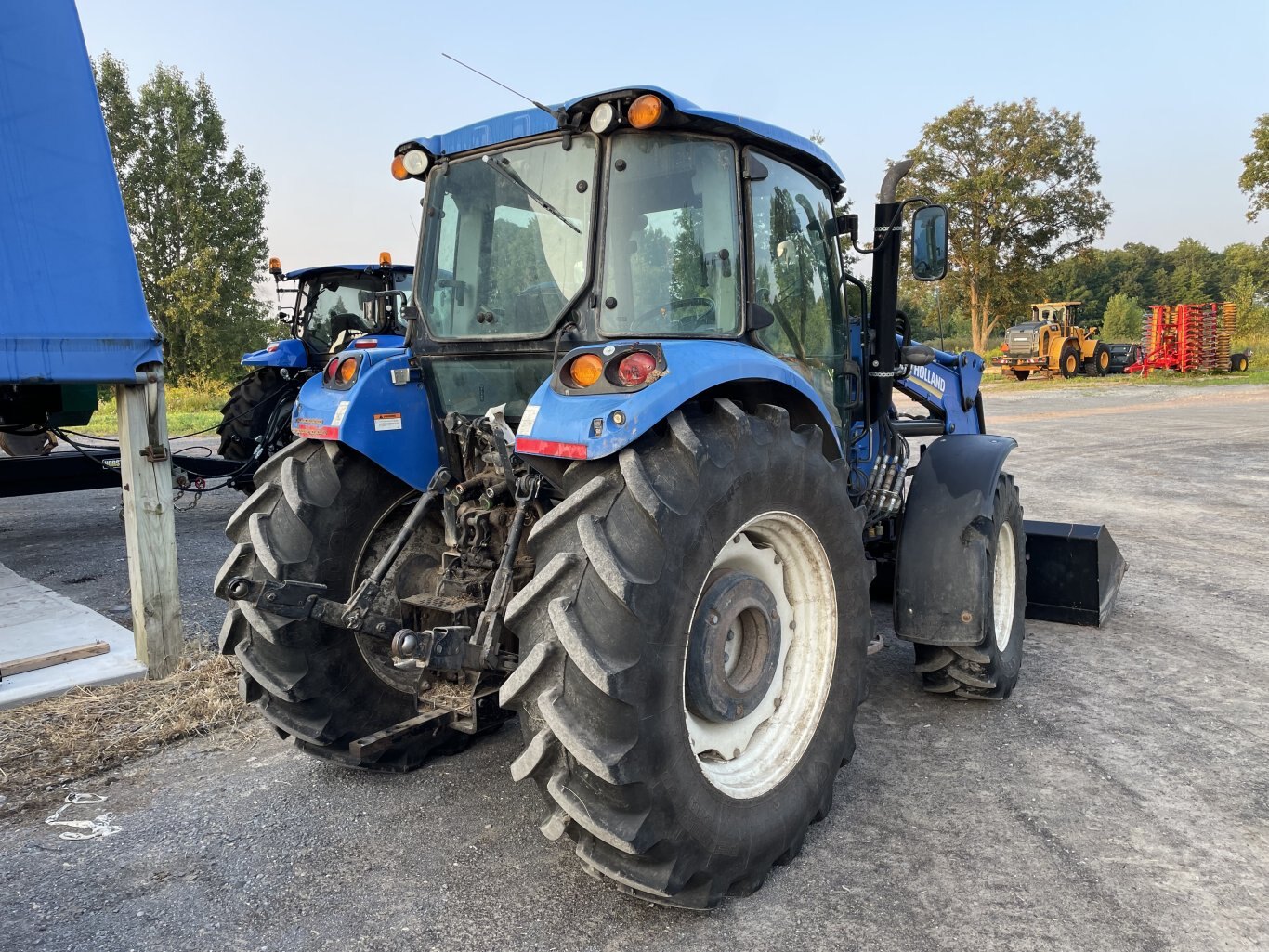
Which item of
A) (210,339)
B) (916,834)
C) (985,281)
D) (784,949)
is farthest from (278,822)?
(985,281)

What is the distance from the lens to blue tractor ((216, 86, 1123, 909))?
2336mm

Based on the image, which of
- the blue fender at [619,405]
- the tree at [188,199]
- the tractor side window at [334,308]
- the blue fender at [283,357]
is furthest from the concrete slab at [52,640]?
the tree at [188,199]

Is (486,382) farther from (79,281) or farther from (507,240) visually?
(79,281)

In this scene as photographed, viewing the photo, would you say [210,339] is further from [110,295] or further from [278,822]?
[278,822]

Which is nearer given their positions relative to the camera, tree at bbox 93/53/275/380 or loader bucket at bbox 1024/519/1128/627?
loader bucket at bbox 1024/519/1128/627

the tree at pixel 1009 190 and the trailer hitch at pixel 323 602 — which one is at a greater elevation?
the tree at pixel 1009 190

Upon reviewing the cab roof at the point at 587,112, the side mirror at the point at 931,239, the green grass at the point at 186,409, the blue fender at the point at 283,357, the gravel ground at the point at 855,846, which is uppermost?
the cab roof at the point at 587,112

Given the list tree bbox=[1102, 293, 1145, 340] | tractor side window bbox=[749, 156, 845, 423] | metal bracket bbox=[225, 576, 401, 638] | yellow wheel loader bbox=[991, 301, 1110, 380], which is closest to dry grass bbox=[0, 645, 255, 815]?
metal bracket bbox=[225, 576, 401, 638]

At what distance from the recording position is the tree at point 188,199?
94.4 ft

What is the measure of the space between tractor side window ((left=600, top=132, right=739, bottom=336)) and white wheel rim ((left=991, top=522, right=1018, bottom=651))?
2.23m

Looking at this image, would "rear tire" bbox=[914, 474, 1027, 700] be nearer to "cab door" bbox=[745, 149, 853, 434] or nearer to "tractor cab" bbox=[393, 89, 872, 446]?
"cab door" bbox=[745, 149, 853, 434]

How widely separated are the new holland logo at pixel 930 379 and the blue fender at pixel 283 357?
6663 mm

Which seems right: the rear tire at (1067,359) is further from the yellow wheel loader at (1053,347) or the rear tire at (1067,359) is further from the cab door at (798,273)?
the cab door at (798,273)

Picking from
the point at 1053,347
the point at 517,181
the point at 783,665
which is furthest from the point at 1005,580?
the point at 1053,347
